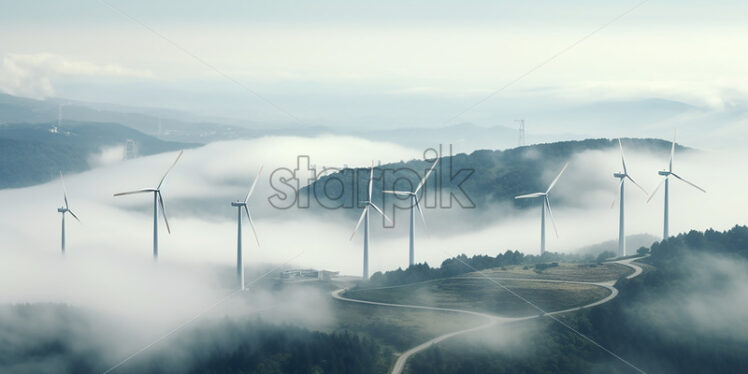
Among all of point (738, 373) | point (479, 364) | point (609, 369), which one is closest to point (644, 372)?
point (609, 369)

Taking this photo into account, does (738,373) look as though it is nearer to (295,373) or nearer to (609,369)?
(609,369)

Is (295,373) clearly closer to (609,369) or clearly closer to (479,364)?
A: (479,364)

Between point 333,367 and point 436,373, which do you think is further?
point 333,367

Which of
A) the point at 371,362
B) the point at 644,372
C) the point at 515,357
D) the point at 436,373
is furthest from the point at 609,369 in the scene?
the point at 371,362

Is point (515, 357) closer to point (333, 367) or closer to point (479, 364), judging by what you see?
point (479, 364)

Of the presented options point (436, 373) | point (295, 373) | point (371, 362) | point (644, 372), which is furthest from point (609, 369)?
point (295, 373)

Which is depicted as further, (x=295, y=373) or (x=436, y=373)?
(x=295, y=373)
